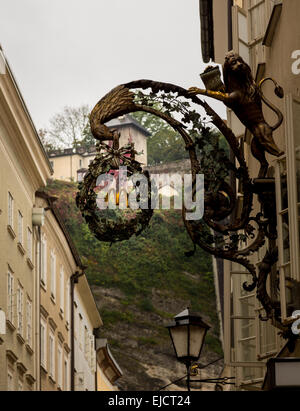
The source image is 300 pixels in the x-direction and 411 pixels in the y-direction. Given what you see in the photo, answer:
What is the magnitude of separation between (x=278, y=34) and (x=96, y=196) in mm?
3000

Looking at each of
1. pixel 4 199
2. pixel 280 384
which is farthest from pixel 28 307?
pixel 280 384

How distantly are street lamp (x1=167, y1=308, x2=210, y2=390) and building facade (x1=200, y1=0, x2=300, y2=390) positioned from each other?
1.86 feet

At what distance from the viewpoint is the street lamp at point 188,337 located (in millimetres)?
9922

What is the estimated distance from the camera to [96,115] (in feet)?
26.3

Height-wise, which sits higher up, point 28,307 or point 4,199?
point 4,199

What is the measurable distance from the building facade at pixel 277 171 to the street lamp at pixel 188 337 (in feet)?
1.86

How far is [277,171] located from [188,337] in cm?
268

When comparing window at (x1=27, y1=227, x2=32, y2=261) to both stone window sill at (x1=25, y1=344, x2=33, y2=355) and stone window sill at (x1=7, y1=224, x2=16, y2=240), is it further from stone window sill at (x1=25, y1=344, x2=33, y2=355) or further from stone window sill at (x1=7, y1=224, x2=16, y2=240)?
stone window sill at (x1=7, y1=224, x2=16, y2=240)

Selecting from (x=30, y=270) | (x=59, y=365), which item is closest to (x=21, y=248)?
(x=30, y=270)

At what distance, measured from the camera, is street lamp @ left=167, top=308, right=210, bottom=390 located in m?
9.92

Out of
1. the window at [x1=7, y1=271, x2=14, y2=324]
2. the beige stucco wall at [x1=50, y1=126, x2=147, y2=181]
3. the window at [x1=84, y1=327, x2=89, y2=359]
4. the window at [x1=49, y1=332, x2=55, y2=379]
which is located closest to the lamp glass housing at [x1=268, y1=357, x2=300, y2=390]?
the window at [x1=7, y1=271, x2=14, y2=324]

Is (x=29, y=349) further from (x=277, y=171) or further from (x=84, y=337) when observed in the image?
(x=277, y=171)

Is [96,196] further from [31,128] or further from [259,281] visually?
[31,128]
